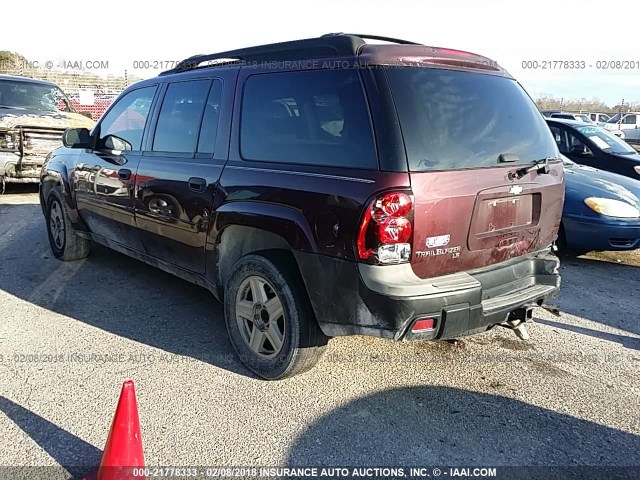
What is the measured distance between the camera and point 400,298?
8.63 feet

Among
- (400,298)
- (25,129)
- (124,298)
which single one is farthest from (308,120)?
(25,129)

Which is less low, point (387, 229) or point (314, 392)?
point (387, 229)

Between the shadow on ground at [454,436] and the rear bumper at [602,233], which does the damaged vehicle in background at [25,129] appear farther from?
the rear bumper at [602,233]

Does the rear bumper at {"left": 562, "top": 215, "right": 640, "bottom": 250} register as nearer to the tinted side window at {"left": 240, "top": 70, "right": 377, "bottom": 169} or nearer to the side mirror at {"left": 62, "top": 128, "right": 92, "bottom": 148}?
the tinted side window at {"left": 240, "top": 70, "right": 377, "bottom": 169}

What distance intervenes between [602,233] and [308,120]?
4240 millimetres

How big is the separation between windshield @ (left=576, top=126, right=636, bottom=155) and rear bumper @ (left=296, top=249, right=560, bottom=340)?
6.11 metres

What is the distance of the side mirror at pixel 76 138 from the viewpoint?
197 inches

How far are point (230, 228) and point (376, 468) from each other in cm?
172

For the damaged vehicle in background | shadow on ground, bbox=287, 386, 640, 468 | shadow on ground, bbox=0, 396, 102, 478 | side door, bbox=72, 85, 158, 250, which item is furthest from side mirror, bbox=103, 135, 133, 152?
the damaged vehicle in background

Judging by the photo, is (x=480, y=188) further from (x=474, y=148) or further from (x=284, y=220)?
(x=284, y=220)

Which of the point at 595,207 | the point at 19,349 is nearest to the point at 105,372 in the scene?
the point at 19,349

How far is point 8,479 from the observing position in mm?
2408

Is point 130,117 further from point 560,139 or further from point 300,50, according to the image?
point 560,139

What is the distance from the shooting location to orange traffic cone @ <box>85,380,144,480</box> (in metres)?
2.22
